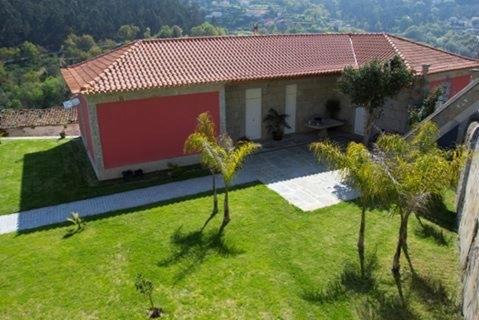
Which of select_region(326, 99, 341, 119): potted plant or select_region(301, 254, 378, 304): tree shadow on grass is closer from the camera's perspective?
select_region(301, 254, 378, 304): tree shadow on grass

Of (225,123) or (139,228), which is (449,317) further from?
(225,123)

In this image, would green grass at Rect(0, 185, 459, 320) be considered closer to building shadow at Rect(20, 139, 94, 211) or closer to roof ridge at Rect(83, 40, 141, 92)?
building shadow at Rect(20, 139, 94, 211)

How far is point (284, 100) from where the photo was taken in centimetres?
1947

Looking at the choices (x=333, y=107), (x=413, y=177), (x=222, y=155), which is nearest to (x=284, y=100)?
(x=333, y=107)

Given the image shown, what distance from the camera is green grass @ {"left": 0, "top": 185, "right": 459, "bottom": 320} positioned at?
8.66 m

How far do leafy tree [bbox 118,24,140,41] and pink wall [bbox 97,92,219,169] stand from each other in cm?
9448

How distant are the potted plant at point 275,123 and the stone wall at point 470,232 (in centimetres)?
850

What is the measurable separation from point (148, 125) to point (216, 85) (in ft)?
10.0

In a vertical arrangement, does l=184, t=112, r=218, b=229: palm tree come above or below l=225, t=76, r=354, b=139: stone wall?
above

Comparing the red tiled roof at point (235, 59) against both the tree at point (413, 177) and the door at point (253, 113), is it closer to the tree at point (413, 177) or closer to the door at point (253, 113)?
the door at point (253, 113)

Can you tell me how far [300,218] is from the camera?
1237 cm

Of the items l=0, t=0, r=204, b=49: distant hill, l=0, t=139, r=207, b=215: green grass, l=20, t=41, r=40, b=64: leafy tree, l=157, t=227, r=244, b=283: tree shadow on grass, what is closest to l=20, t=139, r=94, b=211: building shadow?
l=0, t=139, r=207, b=215: green grass

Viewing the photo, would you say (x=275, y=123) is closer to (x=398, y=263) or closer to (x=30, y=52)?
(x=398, y=263)

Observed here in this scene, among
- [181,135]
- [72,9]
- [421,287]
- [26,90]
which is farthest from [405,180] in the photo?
[72,9]
